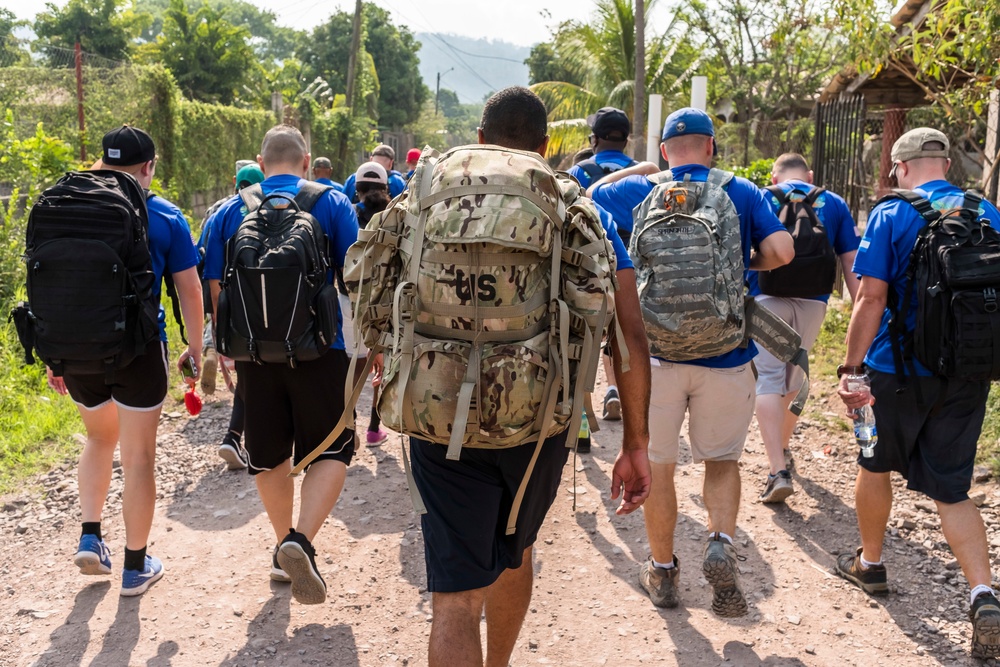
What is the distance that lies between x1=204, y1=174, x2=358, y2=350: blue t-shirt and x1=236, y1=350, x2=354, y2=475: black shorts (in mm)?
149

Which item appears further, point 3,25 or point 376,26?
point 376,26

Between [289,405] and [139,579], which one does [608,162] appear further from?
[139,579]

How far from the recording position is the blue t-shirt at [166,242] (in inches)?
148

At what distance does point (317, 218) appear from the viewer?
12.3 ft

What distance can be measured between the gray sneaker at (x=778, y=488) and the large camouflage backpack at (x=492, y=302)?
293 cm

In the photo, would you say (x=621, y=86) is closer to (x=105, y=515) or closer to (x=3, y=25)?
(x=105, y=515)

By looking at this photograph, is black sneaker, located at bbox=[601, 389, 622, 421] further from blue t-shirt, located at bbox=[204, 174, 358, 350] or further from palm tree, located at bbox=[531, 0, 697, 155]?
palm tree, located at bbox=[531, 0, 697, 155]

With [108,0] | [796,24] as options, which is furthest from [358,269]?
[108,0]

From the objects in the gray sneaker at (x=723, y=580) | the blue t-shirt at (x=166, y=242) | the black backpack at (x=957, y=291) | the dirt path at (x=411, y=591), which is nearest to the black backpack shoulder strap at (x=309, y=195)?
the blue t-shirt at (x=166, y=242)

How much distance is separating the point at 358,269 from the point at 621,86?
826 inches

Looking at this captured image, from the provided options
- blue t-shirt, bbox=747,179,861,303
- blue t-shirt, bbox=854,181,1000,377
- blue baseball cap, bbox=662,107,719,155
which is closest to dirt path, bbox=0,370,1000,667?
blue t-shirt, bbox=854,181,1000,377

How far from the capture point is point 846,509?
4988mm

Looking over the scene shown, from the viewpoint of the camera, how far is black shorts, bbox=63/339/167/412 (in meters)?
3.72

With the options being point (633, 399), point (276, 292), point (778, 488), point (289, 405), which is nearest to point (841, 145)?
point (778, 488)
